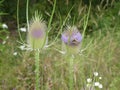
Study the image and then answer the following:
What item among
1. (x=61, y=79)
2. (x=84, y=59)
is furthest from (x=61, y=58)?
(x=61, y=79)

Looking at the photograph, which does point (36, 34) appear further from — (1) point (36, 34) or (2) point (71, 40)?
(2) point (71, 40)

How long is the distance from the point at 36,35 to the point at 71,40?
0.26m

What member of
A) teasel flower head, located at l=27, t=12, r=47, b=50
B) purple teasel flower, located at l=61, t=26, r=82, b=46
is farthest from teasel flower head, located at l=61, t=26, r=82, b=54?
teasel flower head, located at l=27, t=12, r=47, b=50

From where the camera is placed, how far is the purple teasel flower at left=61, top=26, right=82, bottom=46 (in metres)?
2.48

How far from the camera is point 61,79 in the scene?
4324mm

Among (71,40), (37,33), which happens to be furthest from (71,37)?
(37,33)

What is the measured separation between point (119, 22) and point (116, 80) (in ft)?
10.1

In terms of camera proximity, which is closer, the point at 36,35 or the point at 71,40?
the point at 36,35

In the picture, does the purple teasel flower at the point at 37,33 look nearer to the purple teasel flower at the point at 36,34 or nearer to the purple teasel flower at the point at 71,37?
the purple teasel flower at the point at 36,34

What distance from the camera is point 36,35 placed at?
7.70 feet

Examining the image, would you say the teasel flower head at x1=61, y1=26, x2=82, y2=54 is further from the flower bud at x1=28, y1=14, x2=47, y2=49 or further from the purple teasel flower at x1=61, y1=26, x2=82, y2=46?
the flower bud at x1=28, y1=14, x2=47, y2=49

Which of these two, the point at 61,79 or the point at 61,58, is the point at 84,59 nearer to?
the point at 61,58

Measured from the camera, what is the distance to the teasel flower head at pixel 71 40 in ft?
7.98

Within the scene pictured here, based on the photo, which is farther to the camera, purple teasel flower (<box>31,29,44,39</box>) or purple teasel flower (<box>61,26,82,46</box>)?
purple teasel flower (<box>61,26,82,46</box>)
